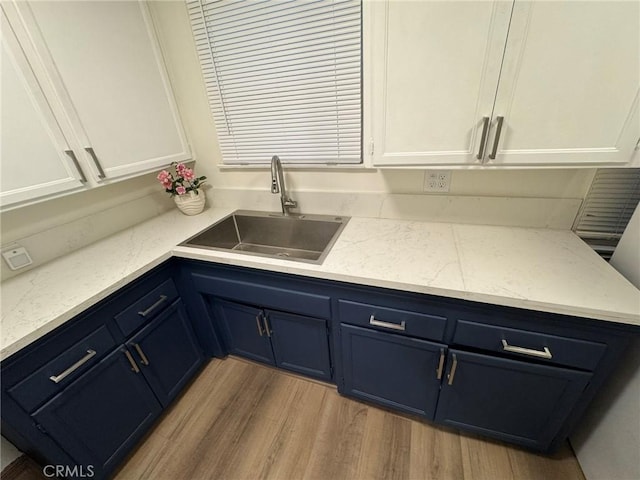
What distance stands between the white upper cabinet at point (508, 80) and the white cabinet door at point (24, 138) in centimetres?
129

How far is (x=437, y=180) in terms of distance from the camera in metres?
1.38

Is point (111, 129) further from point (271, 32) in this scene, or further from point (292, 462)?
point (292, 462)

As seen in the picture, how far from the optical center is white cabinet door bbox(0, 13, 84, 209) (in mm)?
971

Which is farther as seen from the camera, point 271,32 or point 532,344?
point 271,32

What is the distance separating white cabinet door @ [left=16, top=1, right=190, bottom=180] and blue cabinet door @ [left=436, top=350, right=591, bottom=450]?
5.85 ft

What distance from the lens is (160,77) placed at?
4.88 ft

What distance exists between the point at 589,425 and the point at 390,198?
132 centimetres

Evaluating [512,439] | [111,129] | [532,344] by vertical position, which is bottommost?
[512,439]

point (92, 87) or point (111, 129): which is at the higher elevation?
point (92, 87)

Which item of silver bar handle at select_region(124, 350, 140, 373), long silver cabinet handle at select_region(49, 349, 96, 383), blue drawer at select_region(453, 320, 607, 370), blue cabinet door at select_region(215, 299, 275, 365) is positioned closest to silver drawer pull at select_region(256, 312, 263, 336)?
blue cabinet door at select_region(215, 299, 275, 365)

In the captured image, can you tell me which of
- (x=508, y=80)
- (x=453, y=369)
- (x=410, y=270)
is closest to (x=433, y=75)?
(x=508, y=80)

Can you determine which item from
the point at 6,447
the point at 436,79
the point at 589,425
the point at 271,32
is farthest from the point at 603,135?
the point at 6,447

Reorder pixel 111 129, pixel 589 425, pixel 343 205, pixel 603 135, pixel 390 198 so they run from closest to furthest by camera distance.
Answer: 1. pixel 603 135
2. pixel 589 425
3. pixel 111 129
4. pixel 390 198
5. pixel 343 205

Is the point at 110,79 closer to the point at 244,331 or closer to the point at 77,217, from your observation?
Answer: the point at 77,217
